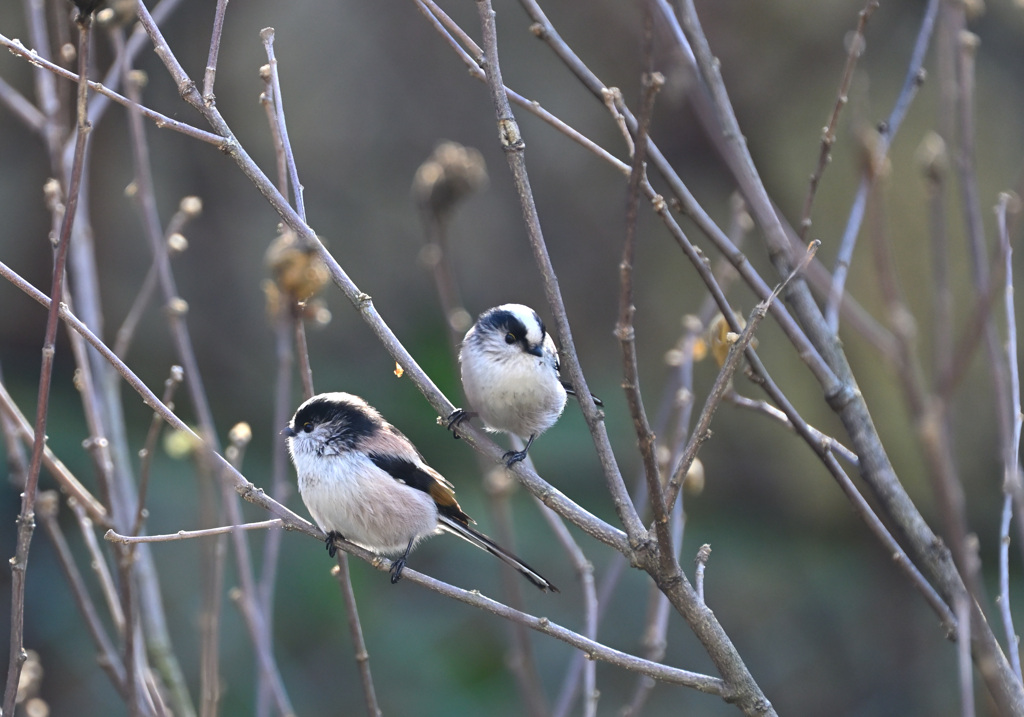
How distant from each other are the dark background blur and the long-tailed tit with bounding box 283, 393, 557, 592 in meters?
2.64

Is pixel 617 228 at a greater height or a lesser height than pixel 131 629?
greater

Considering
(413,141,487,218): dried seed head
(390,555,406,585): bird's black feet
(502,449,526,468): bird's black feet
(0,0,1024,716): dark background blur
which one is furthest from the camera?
(0,0,1024,716): dark background blur

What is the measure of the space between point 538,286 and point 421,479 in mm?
3617

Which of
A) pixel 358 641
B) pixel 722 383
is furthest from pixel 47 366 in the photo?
pixel 722 383

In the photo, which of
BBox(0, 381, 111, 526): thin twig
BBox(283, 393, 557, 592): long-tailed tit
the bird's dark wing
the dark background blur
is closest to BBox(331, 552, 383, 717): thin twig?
BBox(0, 381, 111, 526): thin twig

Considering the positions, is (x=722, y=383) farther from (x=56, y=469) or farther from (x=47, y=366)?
(x=56, y=469)

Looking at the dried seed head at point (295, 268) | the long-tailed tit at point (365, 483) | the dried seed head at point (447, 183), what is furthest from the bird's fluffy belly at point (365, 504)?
the dried seed head at point (295, 268)

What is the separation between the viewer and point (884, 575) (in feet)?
21.6

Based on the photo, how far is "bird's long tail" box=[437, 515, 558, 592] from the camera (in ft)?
8.66

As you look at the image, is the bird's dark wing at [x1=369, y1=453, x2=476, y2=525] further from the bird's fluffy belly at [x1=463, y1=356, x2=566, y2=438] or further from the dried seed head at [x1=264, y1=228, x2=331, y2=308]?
the dried seed head at [x1=264, y1=228, x2=331, y2=308]

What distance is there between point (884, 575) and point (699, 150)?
3.34 metres

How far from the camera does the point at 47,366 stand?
1.83 m

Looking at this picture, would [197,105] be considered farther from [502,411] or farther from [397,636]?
[397,636]

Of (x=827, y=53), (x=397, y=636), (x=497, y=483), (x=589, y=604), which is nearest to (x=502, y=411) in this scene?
(x=497, y=483)
